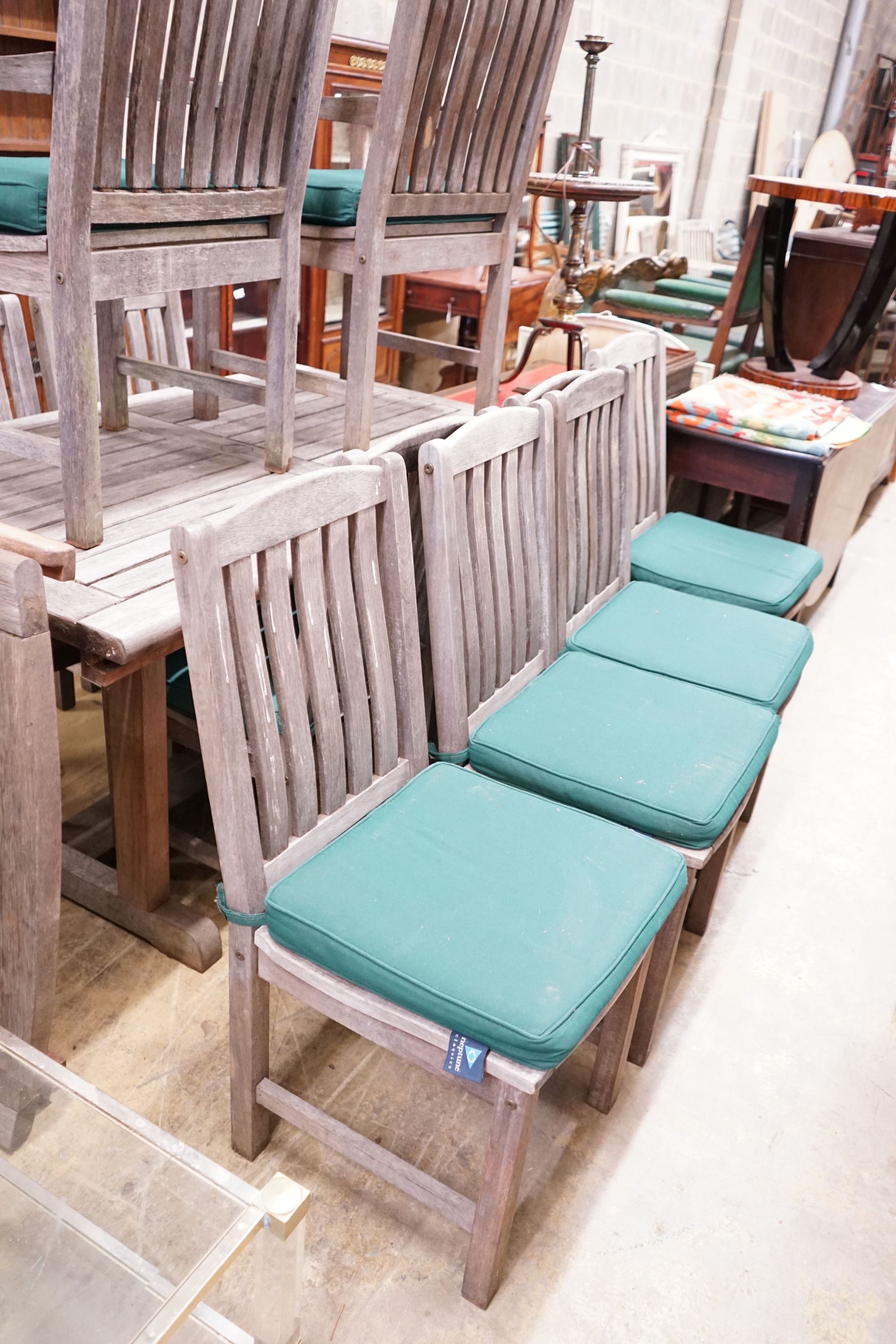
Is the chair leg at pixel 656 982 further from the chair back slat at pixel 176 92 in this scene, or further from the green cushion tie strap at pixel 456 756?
the chair back slat at pixel 176 92

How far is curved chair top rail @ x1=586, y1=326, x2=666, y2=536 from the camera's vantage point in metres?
2.30

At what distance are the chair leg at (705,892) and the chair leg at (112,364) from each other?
1.42 m

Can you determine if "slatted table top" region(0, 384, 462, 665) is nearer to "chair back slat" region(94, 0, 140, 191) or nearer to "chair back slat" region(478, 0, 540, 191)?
"chair back slat" region(94, 0, 140, 191)

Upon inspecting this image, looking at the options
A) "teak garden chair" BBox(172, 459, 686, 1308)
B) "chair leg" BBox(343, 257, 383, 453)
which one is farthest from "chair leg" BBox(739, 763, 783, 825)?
"chair leg" BBox(343, 257, 383, 453)

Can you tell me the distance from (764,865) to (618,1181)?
36.5 inches

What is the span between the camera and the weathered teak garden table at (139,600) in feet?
4.54

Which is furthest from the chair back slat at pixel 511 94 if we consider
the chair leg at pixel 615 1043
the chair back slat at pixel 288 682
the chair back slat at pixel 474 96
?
the chair leg at pixel 615 1043

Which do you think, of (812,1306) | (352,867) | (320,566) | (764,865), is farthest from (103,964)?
(764,865)

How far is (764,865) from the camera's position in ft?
7.34

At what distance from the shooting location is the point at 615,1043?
1518 millimetres

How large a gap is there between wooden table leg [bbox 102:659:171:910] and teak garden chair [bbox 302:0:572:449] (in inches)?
25.3

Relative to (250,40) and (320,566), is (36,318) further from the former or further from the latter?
(320,566)

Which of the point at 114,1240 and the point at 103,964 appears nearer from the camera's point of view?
the point at 114,1240

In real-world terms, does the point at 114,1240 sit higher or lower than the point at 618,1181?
higher
